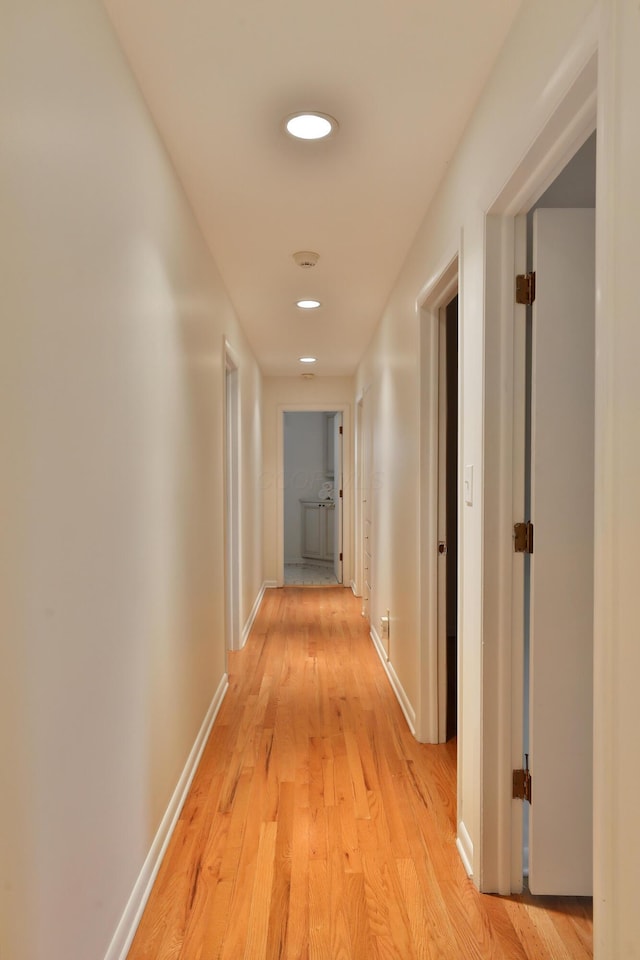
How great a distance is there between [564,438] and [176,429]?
1386 millimetres

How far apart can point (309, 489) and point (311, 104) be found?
6.82 m

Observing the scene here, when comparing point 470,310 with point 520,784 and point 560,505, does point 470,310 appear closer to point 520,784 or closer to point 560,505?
point 560,505

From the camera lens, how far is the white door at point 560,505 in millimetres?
1733

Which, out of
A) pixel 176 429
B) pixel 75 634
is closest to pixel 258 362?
pixel 176 429

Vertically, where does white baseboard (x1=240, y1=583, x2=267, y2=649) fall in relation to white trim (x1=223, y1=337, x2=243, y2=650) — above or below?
below

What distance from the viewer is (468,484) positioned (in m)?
1.98

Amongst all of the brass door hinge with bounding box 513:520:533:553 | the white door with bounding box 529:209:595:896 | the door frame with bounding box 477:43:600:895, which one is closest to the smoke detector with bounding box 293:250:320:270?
the door frame with bounding box 477:43:600:895

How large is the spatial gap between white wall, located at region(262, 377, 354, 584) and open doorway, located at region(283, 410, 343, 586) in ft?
4.13

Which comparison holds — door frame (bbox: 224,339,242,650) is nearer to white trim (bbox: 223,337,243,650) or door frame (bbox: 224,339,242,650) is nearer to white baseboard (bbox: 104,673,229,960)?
white trim (bbox: 223,337,243,650)

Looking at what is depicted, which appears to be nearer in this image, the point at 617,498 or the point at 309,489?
the point at 617,498

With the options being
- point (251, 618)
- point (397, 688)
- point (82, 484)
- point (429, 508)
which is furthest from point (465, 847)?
point (251, 618)

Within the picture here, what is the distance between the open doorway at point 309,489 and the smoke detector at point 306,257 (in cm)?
504

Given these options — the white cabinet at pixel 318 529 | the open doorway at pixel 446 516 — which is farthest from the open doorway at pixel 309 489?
the open doorway at pixel 446 516

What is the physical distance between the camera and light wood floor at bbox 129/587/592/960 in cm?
163
